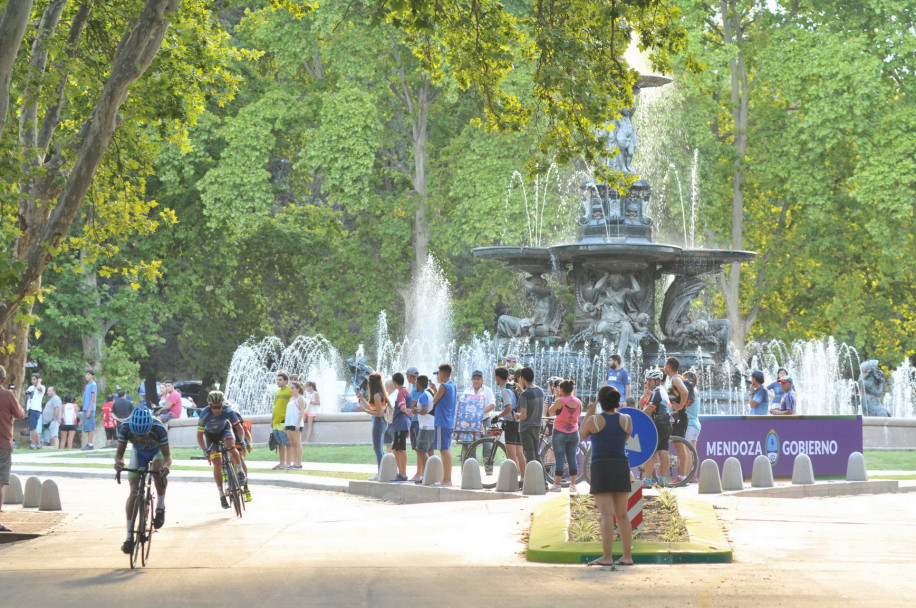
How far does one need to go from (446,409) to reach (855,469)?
594 cm

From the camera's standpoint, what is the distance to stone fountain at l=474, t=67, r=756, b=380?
1225 inches

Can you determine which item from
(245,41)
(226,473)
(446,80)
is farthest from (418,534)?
(245,41)

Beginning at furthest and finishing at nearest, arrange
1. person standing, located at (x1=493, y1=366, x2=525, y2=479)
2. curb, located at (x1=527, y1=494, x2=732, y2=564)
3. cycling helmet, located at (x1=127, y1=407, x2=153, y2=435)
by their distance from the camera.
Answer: person standing, located at (x1=493, y1=366, x2=525, y2=479) < cycling helmet, located at (x1=127, y1=407, x2=153, y2=435) < curb, located at (x1=527, y1=494, x2=732, y2=564)

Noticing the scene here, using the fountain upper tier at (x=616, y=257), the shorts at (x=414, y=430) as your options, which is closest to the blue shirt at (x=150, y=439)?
the shorts at (x=414, y=430)

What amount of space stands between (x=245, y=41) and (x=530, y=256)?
20.7 meters

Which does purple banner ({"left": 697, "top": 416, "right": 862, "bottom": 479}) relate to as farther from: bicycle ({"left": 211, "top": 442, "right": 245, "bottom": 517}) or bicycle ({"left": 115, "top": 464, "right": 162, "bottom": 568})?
bicycle ({"left": 115, "top": 464, "right": 162, "bottom": 568})

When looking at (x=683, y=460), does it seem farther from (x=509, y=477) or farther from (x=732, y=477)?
(x=509, y=477)

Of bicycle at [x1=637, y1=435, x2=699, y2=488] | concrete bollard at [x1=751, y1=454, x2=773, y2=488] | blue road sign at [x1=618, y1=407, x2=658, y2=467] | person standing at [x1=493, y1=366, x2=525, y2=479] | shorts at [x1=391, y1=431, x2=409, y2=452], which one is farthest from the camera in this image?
shorts at [x1=391, y1=431, x2=409, y2=452]

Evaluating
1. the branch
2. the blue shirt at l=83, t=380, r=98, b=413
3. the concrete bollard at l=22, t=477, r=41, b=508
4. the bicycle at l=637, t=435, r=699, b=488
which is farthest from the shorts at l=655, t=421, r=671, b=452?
the blue shirt at l=83, t=380, r=98, b=413

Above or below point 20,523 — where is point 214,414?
above

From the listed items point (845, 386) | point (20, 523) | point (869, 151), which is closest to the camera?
point (20, 523)

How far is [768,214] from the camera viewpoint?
171 ft

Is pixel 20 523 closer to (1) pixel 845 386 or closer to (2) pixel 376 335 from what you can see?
(1) pixel 845 386

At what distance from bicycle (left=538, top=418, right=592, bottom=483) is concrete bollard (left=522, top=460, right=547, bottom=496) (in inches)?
47.2
